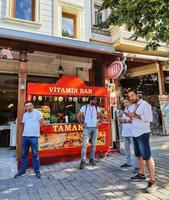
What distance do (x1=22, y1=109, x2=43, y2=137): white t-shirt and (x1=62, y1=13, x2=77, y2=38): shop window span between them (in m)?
6.06

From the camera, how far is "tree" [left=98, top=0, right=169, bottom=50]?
17.7 ft

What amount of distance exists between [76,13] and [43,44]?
5.32 meters

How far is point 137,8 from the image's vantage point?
5535mm

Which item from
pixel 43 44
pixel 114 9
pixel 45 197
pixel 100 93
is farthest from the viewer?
pixel 100 93

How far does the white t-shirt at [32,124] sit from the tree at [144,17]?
10.1 ft

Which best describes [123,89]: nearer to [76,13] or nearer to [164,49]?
[164,49]

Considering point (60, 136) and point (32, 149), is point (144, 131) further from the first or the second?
point (60, 136)

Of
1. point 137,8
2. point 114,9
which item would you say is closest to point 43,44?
point 114,9

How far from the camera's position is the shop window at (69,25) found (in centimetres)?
1116

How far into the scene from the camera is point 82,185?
16.4ft

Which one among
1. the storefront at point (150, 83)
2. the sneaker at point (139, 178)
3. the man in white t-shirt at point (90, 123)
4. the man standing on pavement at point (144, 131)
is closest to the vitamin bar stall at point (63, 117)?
the man in white t-shirt at point (90, 123)

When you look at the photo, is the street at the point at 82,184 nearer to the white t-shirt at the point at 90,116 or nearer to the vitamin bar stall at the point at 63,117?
the vitamin bar stall at the point at 63,117

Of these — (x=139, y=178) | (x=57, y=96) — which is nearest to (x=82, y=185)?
(x=139, y=178)

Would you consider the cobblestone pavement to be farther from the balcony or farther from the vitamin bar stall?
the balcony
